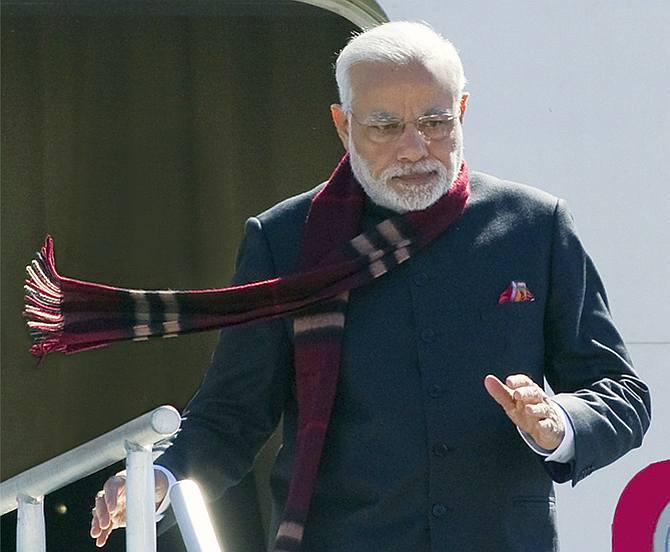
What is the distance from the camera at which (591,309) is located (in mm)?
2152

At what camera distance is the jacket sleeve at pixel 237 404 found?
217 centimetres

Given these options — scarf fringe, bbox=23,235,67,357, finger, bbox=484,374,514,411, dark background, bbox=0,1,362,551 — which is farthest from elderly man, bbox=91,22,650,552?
dark background, bbox=0,1,362,551

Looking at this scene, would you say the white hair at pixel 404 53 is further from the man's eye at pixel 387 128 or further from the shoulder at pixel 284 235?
the shoulder at pixel 284 235

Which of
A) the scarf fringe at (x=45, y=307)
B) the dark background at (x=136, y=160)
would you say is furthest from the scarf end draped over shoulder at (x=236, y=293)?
the dark background at (x=136, y=160)

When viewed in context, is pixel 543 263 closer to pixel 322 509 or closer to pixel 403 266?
pixel 403 266

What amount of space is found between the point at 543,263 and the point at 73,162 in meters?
2.58

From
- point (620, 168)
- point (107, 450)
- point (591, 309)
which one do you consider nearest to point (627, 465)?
point (620, 168)

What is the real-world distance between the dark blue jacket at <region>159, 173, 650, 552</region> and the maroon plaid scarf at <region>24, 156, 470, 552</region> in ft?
0.11

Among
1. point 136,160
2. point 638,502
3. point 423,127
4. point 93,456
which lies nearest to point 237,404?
point 93,456

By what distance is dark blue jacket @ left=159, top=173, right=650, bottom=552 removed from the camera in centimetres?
207

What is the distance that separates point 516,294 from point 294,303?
31 cm

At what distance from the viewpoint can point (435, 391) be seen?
82.6 inches

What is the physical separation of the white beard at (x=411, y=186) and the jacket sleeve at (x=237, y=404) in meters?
0.23

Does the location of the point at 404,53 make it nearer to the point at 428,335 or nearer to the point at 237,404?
the point at 428,335
